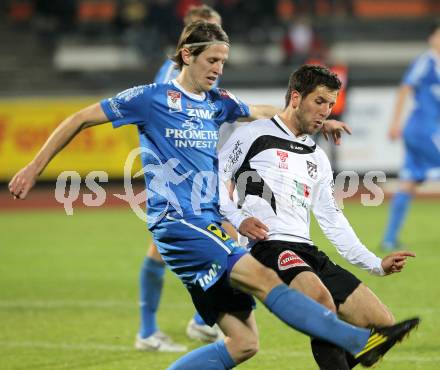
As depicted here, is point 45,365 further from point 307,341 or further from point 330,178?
point 330,178

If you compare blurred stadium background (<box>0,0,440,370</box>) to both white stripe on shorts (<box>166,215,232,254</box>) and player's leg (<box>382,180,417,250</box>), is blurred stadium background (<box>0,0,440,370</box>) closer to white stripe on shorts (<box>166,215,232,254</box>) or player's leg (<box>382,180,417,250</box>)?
player's leg (<box>382,180,417,250</box>)

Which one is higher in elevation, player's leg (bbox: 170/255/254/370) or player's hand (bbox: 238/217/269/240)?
player's hand (bbox: 238/217/269/240)

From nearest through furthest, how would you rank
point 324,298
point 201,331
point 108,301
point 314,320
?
point 314,320
point 324,298
point 201,331
point 108,301

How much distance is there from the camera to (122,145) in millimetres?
17969

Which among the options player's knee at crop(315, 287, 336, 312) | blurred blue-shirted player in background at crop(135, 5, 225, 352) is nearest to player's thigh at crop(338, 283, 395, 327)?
player's knee at crop(315, 287, 336, 312)

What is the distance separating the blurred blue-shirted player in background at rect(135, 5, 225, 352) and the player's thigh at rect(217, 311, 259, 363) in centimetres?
182

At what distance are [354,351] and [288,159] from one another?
4.02 ft

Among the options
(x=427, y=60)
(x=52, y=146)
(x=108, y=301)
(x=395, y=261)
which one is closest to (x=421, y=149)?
(x=427, y=60)

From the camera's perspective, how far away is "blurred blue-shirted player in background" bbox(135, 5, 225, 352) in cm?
654

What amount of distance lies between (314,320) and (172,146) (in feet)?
3.88

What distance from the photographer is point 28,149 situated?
18094mm

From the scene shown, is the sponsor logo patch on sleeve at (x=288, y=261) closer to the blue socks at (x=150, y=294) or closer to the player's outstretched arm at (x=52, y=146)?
the player's outstretched arm at (x=52, y=146)

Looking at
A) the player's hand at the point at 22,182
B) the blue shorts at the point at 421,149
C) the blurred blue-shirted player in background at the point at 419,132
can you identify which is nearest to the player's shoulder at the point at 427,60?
the blurred blue-shirted player in background at the point at 419,132

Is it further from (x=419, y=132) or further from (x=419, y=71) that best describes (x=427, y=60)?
(x=419, y=132)
